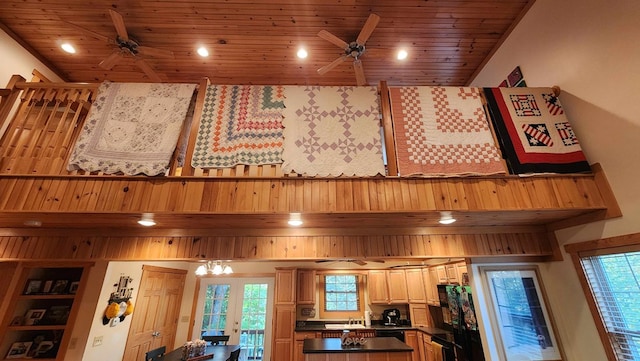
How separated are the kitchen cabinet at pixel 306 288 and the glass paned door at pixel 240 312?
72 cm

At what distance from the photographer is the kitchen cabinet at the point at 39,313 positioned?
348cm

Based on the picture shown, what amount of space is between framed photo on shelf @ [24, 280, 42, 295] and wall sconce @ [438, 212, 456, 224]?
5.44 meters

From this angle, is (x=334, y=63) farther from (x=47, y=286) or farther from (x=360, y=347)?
(x=47, y=286)

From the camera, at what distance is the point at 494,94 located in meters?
2.76

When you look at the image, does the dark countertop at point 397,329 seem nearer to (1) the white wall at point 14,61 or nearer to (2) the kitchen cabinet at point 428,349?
(2) the kitchen cabinet at point 428,349

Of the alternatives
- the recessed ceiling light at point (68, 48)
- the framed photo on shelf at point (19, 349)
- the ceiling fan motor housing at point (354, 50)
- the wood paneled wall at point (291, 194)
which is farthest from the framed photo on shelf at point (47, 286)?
the ceiling fan motor housing at point (354, 50)

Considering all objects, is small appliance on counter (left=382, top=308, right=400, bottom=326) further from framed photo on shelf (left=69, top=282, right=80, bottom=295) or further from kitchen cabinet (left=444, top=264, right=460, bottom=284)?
framed photo on shelf (left=69, top=282, right=80, bottom=295)

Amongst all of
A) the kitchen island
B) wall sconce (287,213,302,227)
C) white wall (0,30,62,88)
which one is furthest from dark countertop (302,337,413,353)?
white wall (0,30,62,88)

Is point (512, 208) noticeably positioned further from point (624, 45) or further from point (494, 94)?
point (624, 45)

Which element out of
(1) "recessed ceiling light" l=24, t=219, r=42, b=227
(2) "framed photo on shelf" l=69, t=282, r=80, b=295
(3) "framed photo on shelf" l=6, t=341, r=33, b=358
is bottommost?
(3) "framed photo on shelf" l=6, t=341, r=33, b=358

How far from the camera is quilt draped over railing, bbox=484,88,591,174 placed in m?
2.43

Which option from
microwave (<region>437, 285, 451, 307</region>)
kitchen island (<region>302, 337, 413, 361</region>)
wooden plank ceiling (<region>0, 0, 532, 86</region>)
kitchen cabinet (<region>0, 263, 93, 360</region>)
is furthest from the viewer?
microwave (<region>437, 285, 451, 307</region>)

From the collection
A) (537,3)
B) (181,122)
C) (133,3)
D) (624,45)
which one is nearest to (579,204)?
(624,45)

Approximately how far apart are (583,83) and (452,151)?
4.89ft
